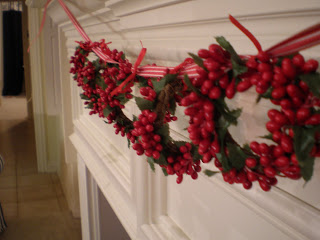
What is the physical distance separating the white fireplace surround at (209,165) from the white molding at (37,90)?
1.82 m

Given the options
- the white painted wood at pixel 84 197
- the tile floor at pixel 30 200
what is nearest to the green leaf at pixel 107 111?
the white painted wood at pixel 84 197

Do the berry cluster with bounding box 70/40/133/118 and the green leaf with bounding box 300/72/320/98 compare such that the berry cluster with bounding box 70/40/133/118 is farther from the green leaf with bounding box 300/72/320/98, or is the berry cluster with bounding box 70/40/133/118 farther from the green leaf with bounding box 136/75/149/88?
the green leaf with bounding box 300/72/320/98

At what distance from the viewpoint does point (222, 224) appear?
1.82 ft

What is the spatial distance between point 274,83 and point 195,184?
39 cm

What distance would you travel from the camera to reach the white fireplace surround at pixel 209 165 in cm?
37

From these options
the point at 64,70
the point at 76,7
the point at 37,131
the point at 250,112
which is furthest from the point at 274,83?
the point at 37,131

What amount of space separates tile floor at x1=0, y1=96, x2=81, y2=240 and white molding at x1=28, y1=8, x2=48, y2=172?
214 mm

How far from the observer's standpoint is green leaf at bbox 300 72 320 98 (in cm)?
26

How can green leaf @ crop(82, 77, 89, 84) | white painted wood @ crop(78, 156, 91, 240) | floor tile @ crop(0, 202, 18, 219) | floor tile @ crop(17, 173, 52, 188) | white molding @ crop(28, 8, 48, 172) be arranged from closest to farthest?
1. green leaf @ crop(82, 77, 89, 84)
2. white painted wood @ crop(78, 156, 91, 240)
3. floor tile @ crop(0, 202, 18, 219)
4. white molding @ crop(28, 8, 48, 172)
5. floor tile @ crop(17, 173, 52, 188)

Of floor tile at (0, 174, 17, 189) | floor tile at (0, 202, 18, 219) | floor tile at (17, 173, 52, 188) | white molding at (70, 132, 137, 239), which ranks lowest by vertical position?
floor tile at (0, 202, 18, 219)

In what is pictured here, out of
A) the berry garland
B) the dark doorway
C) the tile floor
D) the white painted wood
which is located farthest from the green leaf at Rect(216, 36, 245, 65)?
the dark doorway

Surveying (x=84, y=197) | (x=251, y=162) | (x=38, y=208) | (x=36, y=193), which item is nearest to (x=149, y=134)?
(x=251, y=162)

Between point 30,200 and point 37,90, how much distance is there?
97cm

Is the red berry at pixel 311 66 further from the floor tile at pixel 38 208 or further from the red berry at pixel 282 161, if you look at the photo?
the floor tile at pixel 38 208
